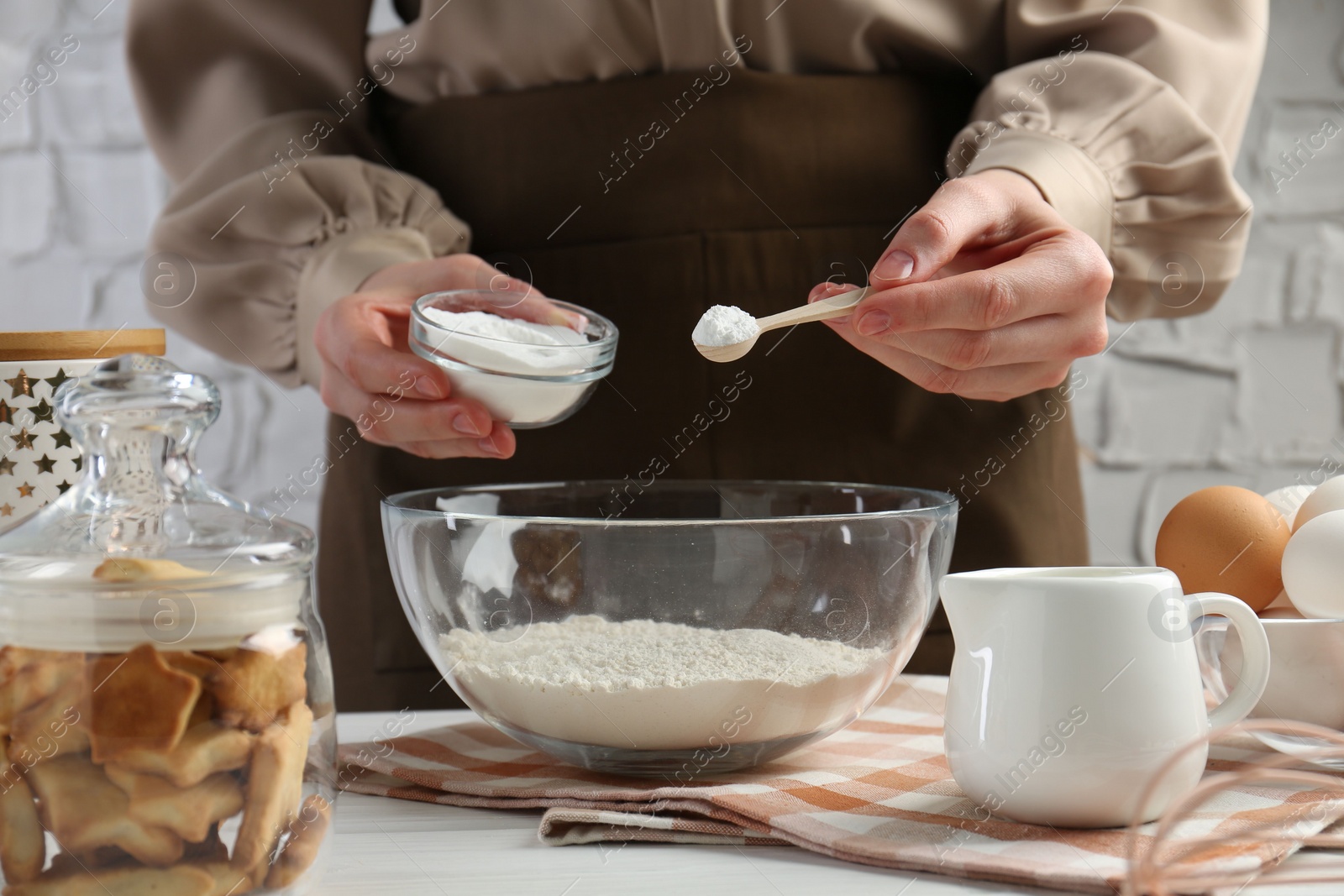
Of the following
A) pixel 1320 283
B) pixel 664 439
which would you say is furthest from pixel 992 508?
pixel 1320 283

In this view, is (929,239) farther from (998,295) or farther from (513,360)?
(513,360)

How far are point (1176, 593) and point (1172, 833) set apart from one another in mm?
83

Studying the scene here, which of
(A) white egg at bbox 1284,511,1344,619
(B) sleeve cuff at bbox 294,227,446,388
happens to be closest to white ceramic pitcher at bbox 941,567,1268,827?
(A) white egg at bbox 1284,511,1344,619

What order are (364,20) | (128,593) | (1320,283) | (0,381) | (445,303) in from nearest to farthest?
1. (128,593)
2. (0,381)
3. (445,303)
4. (364,20)
5. (1320,283)

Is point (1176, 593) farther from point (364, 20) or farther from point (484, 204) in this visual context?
point (364, 20)

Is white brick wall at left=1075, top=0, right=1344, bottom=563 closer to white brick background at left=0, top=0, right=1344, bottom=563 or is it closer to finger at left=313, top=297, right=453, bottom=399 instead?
white brick background at left=0, top=0, right=1344, bottom=563

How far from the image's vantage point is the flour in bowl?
462mm

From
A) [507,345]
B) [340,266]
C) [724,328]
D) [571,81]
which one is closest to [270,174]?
[340,266]

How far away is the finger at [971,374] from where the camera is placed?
65 cm

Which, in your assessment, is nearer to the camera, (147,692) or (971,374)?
(147,692)

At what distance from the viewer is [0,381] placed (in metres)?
0.46

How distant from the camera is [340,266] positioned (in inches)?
33.6

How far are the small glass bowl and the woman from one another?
0.07 metres

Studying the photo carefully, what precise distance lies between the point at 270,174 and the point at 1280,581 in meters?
0.74
